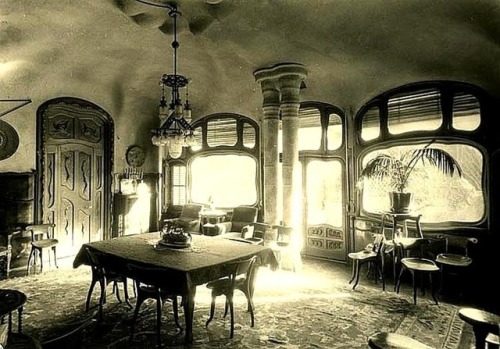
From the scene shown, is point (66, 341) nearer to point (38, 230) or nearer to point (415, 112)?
point (38, 230)

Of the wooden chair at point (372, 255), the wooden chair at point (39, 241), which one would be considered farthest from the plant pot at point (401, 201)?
the wooden chair at point (39, 241)

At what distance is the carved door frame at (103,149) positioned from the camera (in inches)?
272

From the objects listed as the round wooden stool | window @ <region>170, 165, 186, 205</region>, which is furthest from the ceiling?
the round wooden stool

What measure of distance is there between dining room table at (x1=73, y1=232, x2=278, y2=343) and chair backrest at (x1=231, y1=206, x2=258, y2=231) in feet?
7.66

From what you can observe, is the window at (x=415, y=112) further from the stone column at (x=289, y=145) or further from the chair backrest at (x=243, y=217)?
the chair backrest at (x=243, y=217)

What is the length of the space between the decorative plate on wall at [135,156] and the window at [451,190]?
18.3ft

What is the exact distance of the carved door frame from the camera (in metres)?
6.92

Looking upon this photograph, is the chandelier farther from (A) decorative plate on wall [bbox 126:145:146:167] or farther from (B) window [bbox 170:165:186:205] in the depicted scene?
(B) window [bbox 170:165:186:205]

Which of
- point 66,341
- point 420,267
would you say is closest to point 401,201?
point 420,267

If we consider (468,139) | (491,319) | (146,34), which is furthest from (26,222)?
(468,139)

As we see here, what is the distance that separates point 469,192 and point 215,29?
454 cm

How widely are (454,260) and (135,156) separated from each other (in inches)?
269

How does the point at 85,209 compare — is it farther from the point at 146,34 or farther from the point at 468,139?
the point at 468,139

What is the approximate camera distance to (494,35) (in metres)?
4.27
